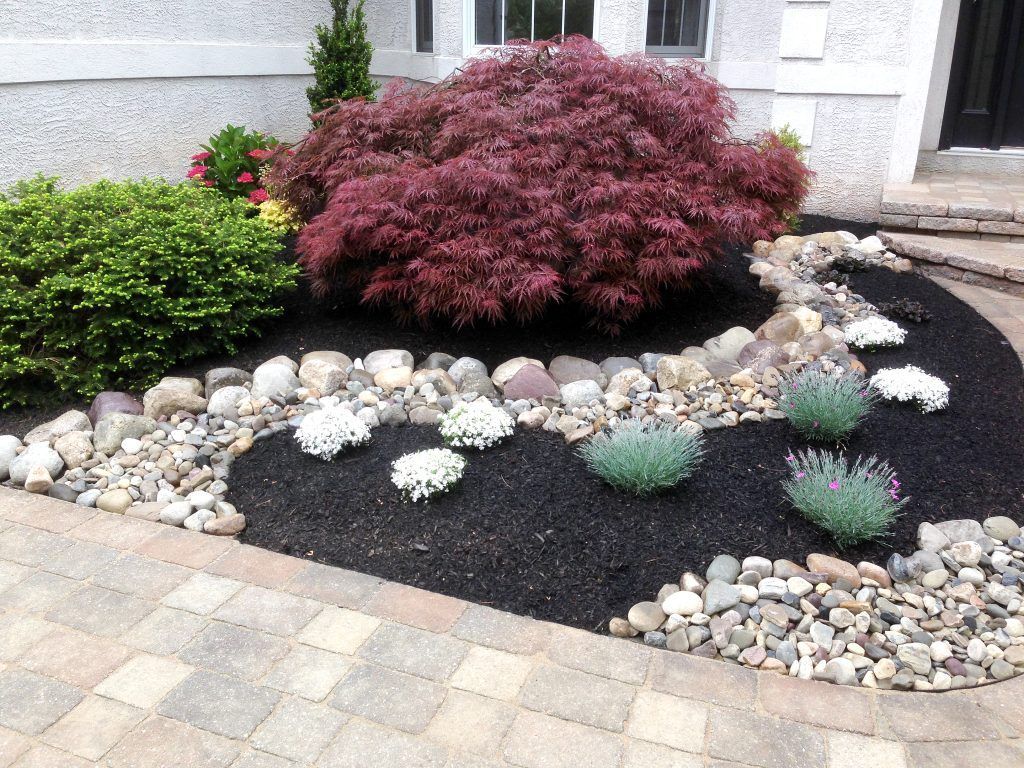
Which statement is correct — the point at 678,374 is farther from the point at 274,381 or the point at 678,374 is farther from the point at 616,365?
the point at 274,381

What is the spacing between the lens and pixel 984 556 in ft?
10.1

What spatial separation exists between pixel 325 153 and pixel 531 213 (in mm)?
1589

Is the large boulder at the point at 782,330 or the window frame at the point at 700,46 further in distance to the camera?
the window frame at the point at 700,46

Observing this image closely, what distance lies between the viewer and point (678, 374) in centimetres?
430

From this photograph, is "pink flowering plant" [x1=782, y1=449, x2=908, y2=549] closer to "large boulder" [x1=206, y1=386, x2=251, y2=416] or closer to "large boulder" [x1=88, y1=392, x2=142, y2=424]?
"large boulder" [x1=206, y1=386, x2=251, y2=416]

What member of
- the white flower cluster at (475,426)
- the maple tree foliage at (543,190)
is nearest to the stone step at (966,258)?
the maple tree foliage at (543,190)

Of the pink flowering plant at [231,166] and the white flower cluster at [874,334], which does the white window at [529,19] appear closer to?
the pink flowering plant at [231,166]

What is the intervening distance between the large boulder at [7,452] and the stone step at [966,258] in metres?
6.20

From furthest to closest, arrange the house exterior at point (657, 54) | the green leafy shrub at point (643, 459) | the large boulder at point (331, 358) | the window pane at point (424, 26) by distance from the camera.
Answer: the window pane at point (424, 26)
the house exterior at point (657, 54)
the large boulder at point (331, 358)
the green leafy shrub at point (643, 459)

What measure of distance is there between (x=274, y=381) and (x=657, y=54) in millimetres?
5052

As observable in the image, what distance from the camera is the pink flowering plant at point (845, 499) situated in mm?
3068

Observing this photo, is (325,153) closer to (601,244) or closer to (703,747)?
(601,244)

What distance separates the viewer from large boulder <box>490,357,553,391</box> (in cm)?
437

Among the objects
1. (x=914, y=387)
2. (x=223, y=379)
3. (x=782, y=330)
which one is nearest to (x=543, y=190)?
(x=782, y=330)
